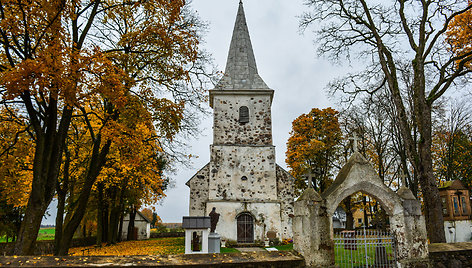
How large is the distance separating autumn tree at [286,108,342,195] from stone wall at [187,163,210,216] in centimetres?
826

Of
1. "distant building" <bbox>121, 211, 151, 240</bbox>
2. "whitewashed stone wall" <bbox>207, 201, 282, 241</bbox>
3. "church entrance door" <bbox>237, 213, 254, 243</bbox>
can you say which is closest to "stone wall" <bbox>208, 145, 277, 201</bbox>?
"whitewashed stone wall" <bbox>207, 201, 282, 241</bbox>

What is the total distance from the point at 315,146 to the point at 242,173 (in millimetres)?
8356

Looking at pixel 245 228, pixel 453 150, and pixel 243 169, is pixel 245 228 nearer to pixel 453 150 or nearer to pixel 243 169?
pixel 243 169

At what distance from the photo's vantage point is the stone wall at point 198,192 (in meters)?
22.5

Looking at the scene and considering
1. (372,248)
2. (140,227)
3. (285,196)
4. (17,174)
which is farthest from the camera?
(140,227)

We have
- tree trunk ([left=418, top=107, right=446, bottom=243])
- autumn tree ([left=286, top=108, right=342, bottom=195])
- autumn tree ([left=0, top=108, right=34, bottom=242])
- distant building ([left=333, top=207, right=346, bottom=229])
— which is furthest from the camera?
distant building ([left=333, top=207, right=346, bottom=229])

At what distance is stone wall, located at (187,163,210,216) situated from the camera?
22453mm

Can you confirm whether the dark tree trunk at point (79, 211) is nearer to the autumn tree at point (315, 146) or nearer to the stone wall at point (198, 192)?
the stone wall at point (198, 192)

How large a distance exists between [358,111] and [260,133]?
7.29 metres

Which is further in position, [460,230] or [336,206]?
[460,230]

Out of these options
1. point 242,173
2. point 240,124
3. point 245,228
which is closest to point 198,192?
point 242,173

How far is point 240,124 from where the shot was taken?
72.7ft

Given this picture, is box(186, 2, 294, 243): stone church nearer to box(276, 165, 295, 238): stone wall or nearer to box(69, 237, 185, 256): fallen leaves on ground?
box(276, 165, 295, 238): stone wall

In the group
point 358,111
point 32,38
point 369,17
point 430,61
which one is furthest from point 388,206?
point 358,111
